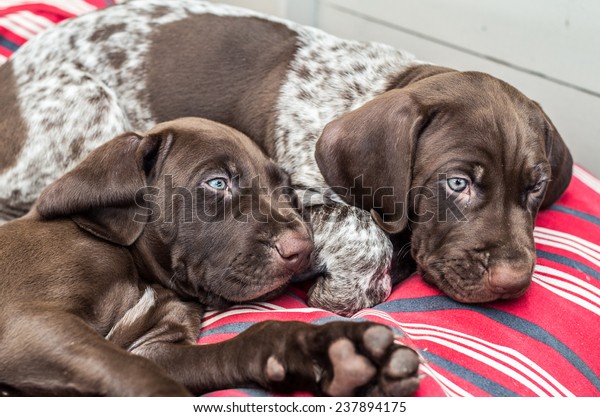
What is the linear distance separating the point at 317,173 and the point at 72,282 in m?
1.58

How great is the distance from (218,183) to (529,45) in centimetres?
261

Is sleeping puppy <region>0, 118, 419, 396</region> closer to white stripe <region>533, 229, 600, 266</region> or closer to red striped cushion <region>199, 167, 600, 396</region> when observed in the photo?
red striped cushion <region>199, 167, 600, 396</region>

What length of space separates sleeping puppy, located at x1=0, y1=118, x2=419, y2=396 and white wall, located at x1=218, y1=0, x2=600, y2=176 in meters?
2.14

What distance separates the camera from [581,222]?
4422 mm

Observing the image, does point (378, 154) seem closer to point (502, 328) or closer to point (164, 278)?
point (502, 328)

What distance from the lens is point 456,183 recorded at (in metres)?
3.58

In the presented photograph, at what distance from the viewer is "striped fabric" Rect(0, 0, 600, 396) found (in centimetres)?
322

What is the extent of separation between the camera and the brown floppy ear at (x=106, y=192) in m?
3.43

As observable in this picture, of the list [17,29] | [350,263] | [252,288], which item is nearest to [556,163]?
[350,263]

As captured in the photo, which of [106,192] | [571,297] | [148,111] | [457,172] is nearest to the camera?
[106,192]

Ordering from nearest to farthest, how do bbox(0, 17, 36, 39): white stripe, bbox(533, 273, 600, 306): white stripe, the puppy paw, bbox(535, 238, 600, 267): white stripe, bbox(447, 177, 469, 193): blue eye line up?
the puppy paw, bbox(447, 177, 469, 193): blue eye, bbox(533, 273, 600, 306): white stripe, bbox(535, 238, 600, 267): white stripe, bbox(0, 17, 36, 39): white stripe

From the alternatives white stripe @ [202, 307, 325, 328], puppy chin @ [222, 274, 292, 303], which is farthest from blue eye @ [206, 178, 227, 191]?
white stripe @ [202, 307, 325, 328]

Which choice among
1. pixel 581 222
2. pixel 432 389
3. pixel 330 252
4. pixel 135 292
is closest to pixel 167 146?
pixel 135 292

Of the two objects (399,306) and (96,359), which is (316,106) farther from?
(96,359)
